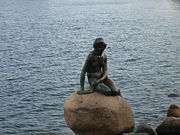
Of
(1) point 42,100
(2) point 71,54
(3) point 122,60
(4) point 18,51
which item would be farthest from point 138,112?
(4) point 18,51

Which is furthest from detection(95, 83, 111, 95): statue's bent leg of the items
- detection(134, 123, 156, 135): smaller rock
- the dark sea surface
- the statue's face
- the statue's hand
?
the dark sea surface

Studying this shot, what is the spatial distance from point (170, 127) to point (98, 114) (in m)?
7.97

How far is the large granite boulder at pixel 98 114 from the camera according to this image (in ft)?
66.0

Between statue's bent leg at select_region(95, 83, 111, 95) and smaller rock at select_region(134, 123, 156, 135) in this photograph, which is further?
smaller rock at select_region(134, 123, 156, 135)

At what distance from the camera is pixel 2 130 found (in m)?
31.6

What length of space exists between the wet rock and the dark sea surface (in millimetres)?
4271

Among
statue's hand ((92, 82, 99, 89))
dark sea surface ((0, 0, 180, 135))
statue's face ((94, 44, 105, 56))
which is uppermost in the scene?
statue's face ((94, 44, 105, 56))

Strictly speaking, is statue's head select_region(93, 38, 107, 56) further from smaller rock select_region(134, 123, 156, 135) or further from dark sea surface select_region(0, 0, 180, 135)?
dark sea surface select_region(0, 0, 180, 135)

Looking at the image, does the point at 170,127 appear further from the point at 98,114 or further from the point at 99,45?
the point at 99,45

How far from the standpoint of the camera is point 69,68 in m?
51.7

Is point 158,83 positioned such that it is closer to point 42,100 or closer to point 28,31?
point 42,100

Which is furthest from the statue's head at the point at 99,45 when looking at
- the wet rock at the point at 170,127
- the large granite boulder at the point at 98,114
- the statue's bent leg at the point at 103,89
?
the wet rock at the point at 170,127

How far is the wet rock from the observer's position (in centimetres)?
2597

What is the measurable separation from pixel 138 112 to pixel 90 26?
65137mm
